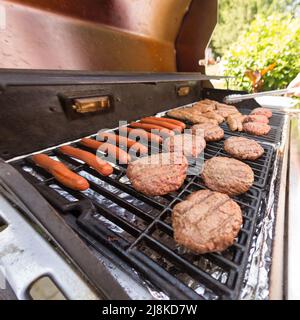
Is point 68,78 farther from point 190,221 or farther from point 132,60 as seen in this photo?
point 132,60

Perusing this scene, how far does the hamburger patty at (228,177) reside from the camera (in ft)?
3.99

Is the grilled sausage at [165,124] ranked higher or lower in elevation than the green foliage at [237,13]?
lower

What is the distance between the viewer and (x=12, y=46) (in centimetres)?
140

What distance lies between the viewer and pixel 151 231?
940 mm

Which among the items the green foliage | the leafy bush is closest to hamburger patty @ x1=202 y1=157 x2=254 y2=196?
the leafy bush

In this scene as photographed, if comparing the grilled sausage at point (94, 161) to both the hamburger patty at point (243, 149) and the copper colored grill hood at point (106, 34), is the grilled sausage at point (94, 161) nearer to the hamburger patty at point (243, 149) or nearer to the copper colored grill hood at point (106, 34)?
the copper colored grill hood at point (106, 34)

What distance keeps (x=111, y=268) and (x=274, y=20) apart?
9.20 meters

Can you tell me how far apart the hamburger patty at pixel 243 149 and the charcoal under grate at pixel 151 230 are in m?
0.19

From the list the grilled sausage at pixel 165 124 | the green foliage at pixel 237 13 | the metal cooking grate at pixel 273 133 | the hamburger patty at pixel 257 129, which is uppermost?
the green foliage at pixel 237 13

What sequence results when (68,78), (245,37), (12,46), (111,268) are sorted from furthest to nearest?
(245,37) → (12,46) → (68,78) → (111,268)

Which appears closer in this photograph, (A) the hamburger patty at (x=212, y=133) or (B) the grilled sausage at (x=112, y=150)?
(B) the grilled sausage at (x=112, y=150)

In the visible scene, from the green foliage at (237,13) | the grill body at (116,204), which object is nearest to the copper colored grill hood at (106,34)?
the grill body at (116,204)
